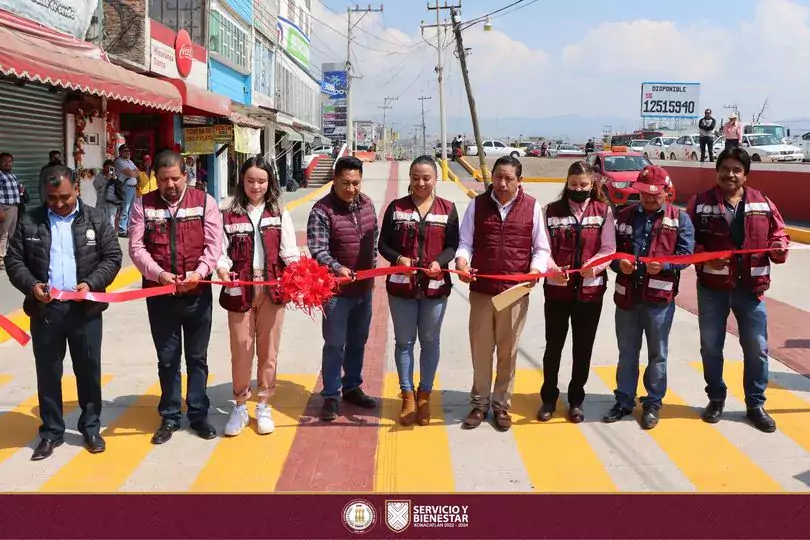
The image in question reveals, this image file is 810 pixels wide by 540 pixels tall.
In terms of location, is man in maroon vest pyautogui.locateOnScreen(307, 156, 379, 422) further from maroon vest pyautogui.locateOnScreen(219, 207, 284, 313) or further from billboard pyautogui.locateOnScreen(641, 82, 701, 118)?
billboard pyautogui.locateOnScreen(641, 82, 701, 118)

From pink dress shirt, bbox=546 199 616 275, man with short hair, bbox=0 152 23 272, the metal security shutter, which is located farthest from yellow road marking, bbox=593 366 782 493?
the metal security shutter

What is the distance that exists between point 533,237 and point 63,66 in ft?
28.1

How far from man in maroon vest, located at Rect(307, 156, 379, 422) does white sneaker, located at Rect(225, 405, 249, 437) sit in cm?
59

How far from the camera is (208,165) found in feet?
85.0

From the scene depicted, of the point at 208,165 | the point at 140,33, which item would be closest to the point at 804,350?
the point at 140,33

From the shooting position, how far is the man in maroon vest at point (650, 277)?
5027mm

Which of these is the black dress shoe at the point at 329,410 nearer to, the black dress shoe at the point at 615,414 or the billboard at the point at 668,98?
the black dress shoe at the point at 615,414

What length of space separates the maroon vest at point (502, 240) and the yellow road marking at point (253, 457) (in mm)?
1759

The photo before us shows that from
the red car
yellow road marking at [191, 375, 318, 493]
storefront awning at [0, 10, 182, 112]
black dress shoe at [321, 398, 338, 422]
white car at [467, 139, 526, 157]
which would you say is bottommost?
yellow road marking at [191, 375, 318, 493]

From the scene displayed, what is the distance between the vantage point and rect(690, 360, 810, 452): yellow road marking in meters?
5.09

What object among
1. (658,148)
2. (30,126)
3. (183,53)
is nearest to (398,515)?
(30,126)

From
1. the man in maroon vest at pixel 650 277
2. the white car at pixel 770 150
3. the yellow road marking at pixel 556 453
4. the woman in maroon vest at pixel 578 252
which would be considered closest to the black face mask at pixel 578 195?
the woman in maroon vest at pixel 578 252

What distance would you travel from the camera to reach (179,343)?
195 inches

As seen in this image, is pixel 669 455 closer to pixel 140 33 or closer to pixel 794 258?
pixel 794 258
